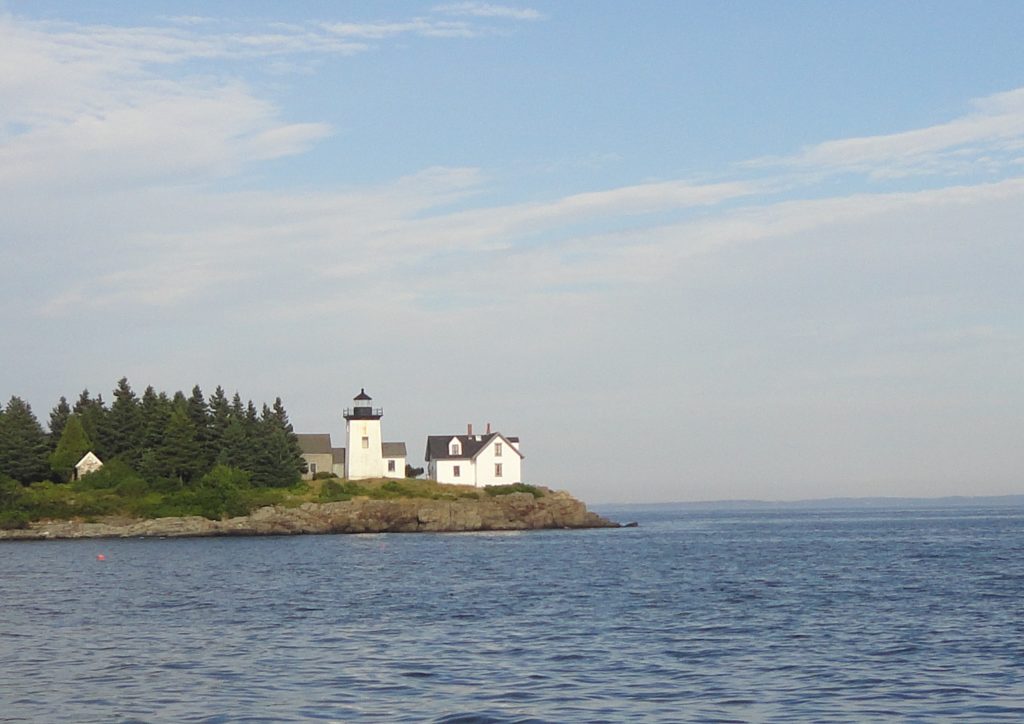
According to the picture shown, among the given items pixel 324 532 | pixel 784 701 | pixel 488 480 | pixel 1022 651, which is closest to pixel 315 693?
pixel 784 701

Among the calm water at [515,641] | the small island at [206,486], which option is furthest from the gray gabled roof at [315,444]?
the calm water at [515,641]

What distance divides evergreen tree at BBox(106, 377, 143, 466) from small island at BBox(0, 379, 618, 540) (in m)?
0.11

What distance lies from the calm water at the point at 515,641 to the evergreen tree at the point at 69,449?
4593 centimetres

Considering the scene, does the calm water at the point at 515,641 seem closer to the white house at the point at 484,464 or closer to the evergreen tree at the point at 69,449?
the evergreen tree at the point at 69,449

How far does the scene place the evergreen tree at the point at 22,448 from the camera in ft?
346

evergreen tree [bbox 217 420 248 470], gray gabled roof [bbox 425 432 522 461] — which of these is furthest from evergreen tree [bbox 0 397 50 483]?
gray gabled roof [bbox 425 432 522 461]

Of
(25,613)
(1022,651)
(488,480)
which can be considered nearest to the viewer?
(1022,651)

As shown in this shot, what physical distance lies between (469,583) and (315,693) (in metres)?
26.7

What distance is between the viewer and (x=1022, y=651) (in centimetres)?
2897

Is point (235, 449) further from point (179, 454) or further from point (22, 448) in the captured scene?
point (22, 448)

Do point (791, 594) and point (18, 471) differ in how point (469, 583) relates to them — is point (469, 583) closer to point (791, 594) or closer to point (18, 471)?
point (791, 594)

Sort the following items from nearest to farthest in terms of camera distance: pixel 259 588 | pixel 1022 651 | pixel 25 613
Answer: pixel 1022 651, pixel 25 613, pixel 259 588

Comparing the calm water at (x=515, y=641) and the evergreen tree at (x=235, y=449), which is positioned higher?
the evergreen tree at (x=235, y=449)

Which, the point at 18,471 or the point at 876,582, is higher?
the point at 18,471
